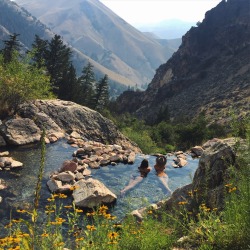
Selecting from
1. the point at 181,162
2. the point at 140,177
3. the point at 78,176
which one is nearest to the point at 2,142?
the point at 78,176

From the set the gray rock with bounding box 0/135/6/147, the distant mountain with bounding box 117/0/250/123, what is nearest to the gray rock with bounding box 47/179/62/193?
the gray rock with bounding box 0/135/6/147

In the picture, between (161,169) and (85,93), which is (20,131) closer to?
(161,169)

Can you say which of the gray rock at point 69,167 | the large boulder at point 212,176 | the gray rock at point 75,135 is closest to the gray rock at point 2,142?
the gray rock at point 69,167

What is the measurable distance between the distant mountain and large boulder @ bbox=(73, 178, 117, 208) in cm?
5422

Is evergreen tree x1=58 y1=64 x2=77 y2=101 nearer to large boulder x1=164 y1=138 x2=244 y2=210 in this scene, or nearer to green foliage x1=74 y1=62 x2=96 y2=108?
green foliage x1=74 y1=62 x2=96 y2=108

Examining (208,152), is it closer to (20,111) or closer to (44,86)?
(20,111)

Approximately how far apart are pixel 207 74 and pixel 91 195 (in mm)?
98086

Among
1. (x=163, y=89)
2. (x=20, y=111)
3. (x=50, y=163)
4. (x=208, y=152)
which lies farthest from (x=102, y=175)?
(x=163, y=89)

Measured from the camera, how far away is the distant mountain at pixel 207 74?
80.6 metres

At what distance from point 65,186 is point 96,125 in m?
12.4

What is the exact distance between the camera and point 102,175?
58.0ft

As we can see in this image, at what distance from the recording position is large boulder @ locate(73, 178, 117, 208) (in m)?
13.0

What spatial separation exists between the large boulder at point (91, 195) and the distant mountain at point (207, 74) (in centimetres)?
5422

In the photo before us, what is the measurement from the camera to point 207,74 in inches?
4156
